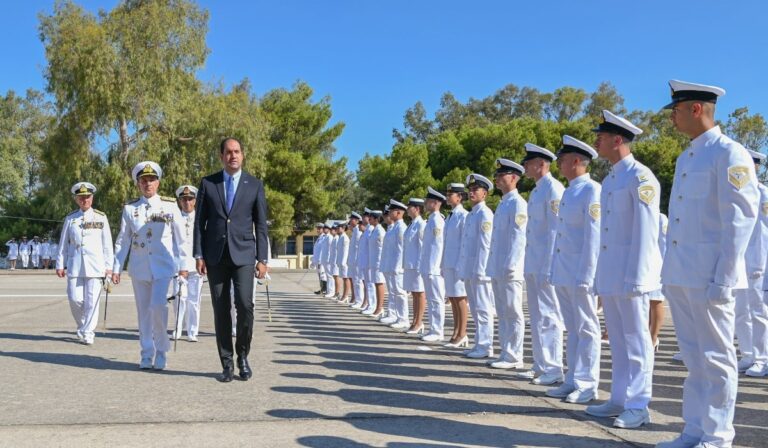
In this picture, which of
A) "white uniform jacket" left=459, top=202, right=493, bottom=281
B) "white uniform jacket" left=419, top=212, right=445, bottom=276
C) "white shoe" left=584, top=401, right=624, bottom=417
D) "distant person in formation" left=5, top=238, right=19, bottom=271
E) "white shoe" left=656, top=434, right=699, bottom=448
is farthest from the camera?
"distant person in formation" left=5, top=238, right=19, bottom=271

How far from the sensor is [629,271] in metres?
5.27

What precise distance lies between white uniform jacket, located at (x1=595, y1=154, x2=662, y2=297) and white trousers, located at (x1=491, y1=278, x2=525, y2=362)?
2174mm

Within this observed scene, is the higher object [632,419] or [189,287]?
[189,287]

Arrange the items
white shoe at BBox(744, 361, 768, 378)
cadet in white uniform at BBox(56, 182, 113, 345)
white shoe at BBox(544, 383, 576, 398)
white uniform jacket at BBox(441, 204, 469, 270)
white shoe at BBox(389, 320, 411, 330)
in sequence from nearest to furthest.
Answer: white shoe at BBox(544, 383, 576, 398) → white shoe at BBox(744, 361, 768, 378) → white uniform jacket at BBox(441, 204, 469, 270) → cadet in white uniform at BBox(56, 182, 113, 345) → white shoe at BBox(389, 320, 411, 330)

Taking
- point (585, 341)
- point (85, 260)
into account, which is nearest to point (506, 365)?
point (585, 341)

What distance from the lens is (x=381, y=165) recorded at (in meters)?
45.7

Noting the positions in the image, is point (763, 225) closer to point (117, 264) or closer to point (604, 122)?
point (604, 122)

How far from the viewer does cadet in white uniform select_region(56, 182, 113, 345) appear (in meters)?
10.0

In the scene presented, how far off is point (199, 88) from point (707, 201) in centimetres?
3545

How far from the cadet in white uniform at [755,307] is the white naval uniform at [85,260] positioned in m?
8.15

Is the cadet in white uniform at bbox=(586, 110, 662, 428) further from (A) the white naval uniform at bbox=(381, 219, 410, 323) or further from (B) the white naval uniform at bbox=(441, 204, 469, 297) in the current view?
(A) the white naval uniform at bbox=(381, 219, 410, 323)

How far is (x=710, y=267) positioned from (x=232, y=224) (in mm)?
4257

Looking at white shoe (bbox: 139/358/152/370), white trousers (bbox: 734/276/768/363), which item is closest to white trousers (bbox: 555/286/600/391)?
white trousers (bbox: 734/276/768/363)

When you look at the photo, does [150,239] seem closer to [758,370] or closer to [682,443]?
[682,443]
